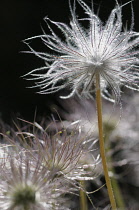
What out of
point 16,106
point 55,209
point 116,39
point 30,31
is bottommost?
point 55,209

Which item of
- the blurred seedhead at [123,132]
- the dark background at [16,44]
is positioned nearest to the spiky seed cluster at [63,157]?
the blurred seedhead at [123,132]

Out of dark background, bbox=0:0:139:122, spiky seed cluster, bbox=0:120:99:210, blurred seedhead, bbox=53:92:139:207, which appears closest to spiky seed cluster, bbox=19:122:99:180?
spiky seed cluster, bbox=0:120:99:210

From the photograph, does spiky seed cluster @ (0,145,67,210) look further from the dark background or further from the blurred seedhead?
the dark background

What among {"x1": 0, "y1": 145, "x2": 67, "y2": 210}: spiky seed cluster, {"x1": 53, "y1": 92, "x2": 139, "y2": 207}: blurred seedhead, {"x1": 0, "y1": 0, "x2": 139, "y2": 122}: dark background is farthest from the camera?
{"x1": 0, "y1": 0, "x2": 139, "y2": 122}: dark background

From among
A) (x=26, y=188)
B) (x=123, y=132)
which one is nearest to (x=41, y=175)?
(x=26, y=188)

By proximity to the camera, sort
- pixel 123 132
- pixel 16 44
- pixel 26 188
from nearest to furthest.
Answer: pixel 26 188 < pixel 123 132 < pixel 16 44

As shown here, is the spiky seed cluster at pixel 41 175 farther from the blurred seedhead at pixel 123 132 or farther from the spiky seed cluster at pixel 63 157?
the blurred seedhead at pixel 123 132

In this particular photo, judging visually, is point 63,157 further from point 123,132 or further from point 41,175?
point 123,132

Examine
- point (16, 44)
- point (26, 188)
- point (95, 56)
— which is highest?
point (16, 44)

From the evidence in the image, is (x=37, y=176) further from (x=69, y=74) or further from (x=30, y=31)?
(x=30, y=31)

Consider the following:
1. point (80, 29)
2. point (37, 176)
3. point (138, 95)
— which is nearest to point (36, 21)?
point (138, 95)

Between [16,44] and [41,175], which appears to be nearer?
[41,175]
